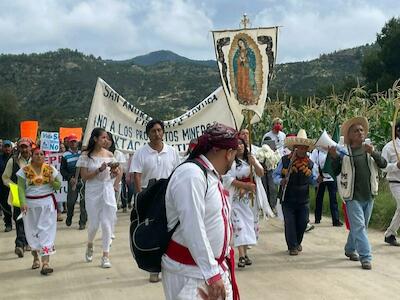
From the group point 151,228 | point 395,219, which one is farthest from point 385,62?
point 151,228

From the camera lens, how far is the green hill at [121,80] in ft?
192

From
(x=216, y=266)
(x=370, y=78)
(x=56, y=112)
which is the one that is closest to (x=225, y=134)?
(x=216, y=266)

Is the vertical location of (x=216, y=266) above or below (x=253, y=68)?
below

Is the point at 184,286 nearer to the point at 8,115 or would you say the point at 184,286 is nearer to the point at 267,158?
the point at 267,158

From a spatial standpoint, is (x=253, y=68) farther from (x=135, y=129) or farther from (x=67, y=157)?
(x=67, y=157)

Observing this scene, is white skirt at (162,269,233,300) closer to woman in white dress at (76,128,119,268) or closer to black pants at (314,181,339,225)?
woman in white dress at (76,128,119,268)

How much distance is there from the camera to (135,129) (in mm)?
11047

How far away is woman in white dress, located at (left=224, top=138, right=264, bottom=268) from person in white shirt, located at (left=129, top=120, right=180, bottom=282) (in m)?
0.86

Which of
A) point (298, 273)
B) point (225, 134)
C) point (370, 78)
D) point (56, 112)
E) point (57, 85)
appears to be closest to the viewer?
point (225, 134)

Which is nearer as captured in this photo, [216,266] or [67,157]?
[216,266]

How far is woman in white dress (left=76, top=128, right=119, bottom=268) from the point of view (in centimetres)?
863

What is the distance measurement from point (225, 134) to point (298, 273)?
441 centimetres

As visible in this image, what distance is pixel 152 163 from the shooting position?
8.02 m

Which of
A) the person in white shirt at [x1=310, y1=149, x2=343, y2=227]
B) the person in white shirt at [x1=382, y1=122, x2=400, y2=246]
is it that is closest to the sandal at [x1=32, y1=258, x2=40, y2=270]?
the person in white shirt at [x1=382, y1=122, x2=400, y2=246]
